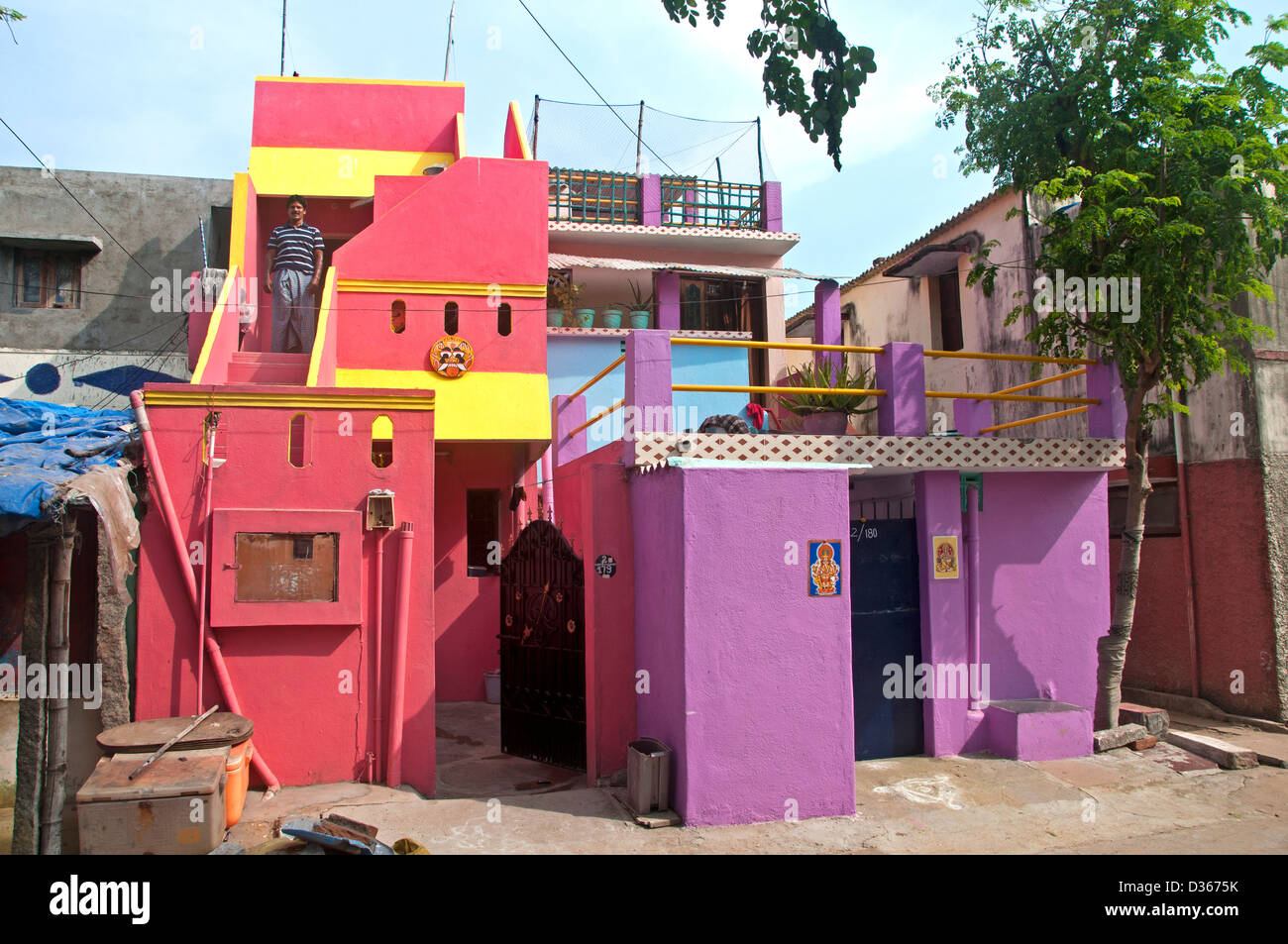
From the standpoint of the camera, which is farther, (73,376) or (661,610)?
(73,376)

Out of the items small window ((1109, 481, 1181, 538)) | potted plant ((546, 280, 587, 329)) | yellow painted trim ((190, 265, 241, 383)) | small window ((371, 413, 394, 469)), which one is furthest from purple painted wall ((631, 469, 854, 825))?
potted plant ((546, 280, 587, 329))

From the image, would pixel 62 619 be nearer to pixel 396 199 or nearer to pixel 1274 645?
pixel 396 199

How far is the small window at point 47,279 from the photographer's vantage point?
15.3m

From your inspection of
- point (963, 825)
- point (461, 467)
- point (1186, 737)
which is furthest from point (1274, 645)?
point (461, 467)

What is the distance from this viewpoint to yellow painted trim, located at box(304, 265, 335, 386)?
9.96m

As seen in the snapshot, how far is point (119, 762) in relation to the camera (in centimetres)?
596

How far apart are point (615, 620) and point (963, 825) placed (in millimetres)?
3277

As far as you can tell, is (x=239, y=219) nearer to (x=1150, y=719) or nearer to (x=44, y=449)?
(x=44, y=449)

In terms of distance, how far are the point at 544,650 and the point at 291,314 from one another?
19.5ft

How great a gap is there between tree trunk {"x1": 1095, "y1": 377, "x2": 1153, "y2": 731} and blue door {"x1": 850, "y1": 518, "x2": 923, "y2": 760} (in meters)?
2.05

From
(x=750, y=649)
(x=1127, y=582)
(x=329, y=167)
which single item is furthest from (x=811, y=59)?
(x=329, y=167)

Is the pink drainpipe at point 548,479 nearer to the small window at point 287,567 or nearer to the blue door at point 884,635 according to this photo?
the small window at point 287,567

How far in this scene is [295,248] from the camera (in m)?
11.6

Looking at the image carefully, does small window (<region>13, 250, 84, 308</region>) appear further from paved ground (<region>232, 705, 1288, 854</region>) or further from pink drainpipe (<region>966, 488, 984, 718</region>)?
pink drainpipe (<region>966, 488, 984, 718</region>)
